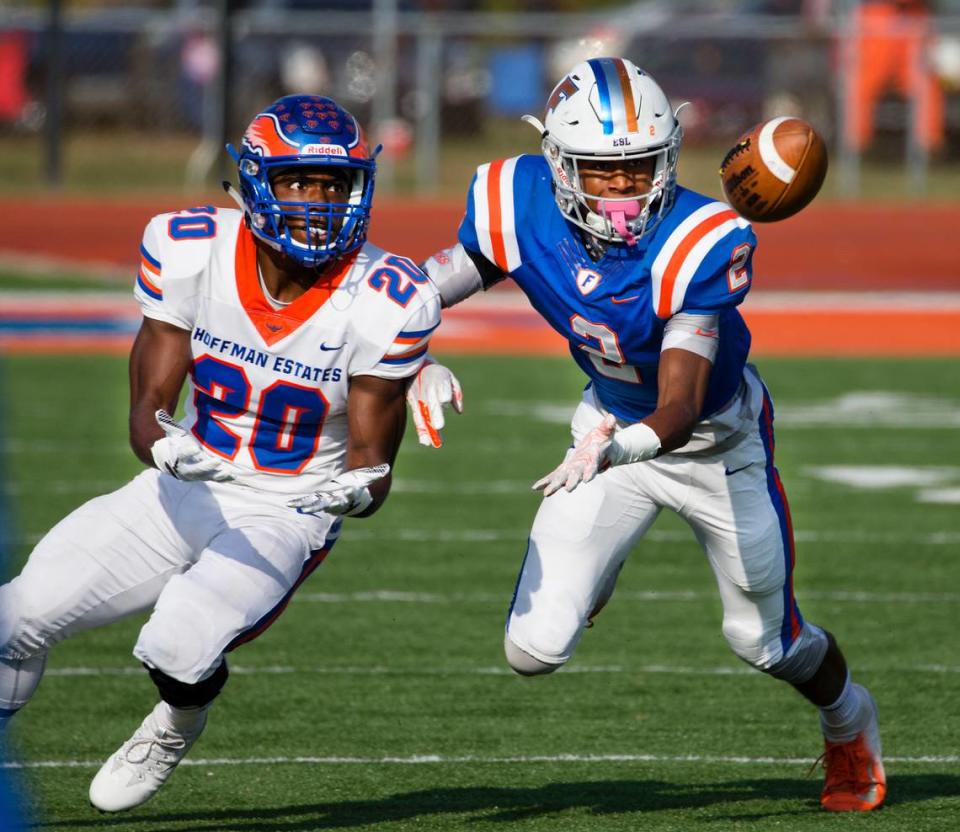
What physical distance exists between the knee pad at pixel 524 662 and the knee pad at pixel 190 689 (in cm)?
73

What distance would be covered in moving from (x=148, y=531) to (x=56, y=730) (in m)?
1.31

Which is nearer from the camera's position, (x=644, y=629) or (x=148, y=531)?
(x=148, y=531)

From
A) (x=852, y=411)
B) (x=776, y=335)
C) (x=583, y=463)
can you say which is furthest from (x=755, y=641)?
(x=776, y=335)

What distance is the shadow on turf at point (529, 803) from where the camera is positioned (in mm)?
4516

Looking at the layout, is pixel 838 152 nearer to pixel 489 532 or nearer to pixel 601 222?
pixel 489 532

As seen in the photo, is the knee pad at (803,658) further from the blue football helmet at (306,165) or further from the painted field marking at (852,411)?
the painted field marking at (852,411)

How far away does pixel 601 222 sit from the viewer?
175 inches

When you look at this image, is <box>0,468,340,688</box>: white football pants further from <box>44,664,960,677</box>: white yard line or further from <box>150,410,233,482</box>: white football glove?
<box>44,664,960,677</box>: white yard line

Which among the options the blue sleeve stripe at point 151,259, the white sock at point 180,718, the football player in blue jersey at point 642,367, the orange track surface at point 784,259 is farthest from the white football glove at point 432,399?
the orange track surface at point 784,259

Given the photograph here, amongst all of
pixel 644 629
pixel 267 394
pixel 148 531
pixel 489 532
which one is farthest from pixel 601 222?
pixel 489 532

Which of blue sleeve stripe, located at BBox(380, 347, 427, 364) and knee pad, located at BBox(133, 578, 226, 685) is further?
blue sleeve stripe, located at BBox(380, 347, 427, 364)

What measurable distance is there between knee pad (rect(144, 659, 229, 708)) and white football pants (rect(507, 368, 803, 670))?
0.76 meters

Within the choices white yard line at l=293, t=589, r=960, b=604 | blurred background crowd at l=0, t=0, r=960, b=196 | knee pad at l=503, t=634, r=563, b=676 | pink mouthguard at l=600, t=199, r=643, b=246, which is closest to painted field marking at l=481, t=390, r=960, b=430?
white yard line at l=293, t=589, r=960, b=604

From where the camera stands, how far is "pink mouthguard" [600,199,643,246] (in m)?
4.43
